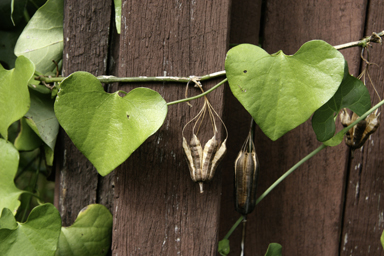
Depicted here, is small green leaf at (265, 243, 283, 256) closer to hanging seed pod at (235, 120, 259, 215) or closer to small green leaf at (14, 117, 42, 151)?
hanging seed pod at (235, 120, 259, 215)

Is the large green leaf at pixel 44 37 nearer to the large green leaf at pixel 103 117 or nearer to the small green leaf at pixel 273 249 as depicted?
the large green leaf at pixel 103 117

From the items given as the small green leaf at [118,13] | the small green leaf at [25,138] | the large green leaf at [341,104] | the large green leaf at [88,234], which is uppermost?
the small green leaf at [118,13]

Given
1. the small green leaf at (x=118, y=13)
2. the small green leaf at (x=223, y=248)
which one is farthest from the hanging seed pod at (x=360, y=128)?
the small green leaf at (x=118, y=13)

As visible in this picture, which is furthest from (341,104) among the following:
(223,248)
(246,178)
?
(223,248)

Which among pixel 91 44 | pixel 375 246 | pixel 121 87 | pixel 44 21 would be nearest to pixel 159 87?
pixel 121 87

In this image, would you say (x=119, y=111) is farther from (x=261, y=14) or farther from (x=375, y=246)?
(x=375, y=246)

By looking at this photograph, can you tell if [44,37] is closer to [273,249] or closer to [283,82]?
[283,82]

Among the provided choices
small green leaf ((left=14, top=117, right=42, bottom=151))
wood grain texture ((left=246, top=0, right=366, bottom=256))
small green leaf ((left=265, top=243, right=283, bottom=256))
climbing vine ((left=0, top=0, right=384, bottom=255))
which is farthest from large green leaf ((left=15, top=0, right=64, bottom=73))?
small green leaf ((left=265, top=243, right=283, bottom=256))
